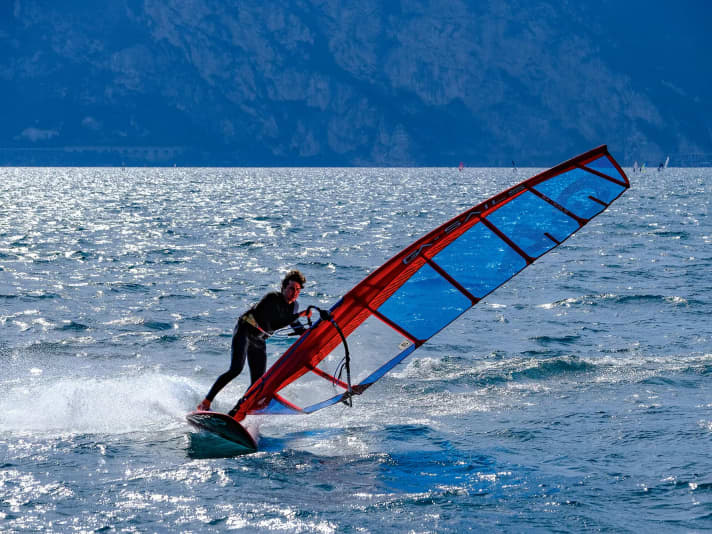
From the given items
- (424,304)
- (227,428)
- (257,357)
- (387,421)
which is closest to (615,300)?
(424,304)

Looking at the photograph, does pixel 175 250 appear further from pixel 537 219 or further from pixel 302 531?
pixel 302 531

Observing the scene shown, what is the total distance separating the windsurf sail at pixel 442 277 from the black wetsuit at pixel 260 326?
41 cm

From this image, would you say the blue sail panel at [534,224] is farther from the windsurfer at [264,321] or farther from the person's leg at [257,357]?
the person's leg at [257,357]

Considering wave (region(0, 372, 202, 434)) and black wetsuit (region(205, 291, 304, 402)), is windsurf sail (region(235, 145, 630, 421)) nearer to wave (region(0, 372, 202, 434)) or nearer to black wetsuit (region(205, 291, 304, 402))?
black wetsuit (region(205, 291, 304, 402))

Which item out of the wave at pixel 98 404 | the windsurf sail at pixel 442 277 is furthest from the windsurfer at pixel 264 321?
the wave at pixel 98 404

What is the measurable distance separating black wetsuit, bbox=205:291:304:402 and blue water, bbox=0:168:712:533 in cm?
74

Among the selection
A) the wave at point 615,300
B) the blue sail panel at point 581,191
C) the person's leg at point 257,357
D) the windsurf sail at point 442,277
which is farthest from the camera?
the wave at point 615,300

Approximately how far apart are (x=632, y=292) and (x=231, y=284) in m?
9.34

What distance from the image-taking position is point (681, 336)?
13625 millimetres

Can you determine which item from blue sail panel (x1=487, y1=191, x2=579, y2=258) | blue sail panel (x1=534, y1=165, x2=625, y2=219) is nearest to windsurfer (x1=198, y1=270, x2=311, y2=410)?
blue sail panel (x1=487, y1=191, x2=579, y2=258)

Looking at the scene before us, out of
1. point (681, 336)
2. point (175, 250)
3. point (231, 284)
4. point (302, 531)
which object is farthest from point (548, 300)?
point (175, 250)

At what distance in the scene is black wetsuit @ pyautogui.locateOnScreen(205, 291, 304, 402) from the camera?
920 cm

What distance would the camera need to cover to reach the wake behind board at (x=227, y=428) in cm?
865

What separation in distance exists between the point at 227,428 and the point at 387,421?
1.92 meters
